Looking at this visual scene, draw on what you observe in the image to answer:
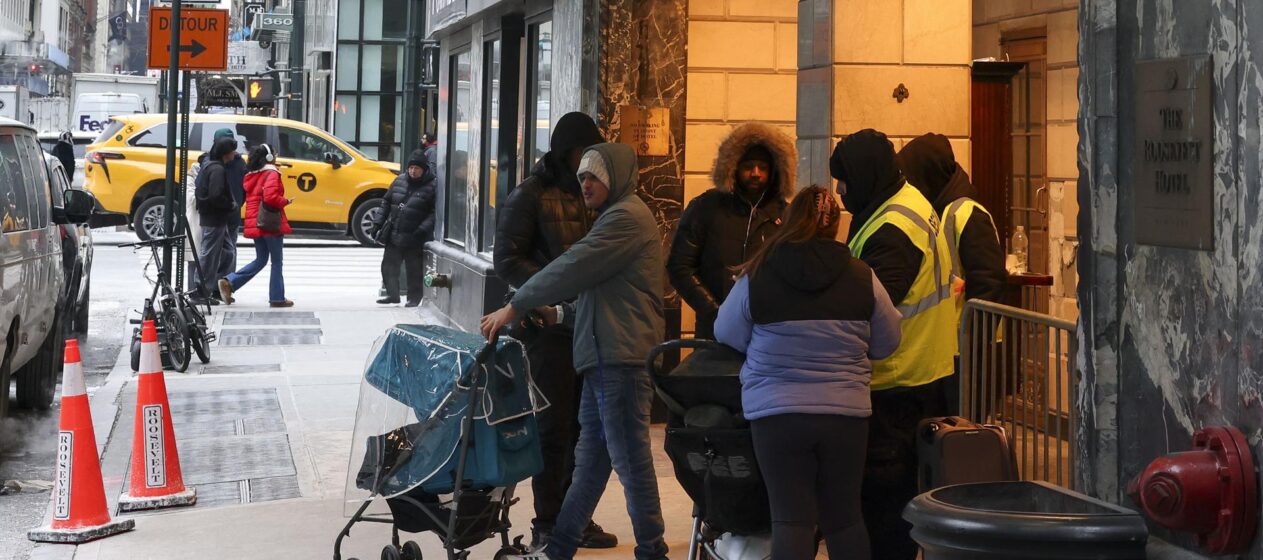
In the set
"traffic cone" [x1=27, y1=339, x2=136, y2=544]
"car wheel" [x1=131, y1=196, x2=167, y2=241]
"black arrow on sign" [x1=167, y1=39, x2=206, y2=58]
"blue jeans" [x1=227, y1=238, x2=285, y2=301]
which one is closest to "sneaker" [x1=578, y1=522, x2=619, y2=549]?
"traffic cone" [x1=27, y1=339, x2=136, y2=544]

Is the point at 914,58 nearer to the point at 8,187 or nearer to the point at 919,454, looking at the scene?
the point at 919,454

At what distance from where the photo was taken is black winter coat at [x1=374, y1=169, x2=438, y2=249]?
17156mm

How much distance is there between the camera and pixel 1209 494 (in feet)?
10.8

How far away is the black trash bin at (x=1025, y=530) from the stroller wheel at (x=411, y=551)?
9.27ft

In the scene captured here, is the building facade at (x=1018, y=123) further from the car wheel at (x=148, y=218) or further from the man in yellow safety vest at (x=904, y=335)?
the car wheel at (x=148, y=218)

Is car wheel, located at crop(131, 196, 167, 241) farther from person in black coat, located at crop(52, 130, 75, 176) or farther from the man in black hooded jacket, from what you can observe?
the man in black hooded jacket

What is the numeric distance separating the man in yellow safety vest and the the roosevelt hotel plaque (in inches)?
53.3

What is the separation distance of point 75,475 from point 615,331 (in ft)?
9.52

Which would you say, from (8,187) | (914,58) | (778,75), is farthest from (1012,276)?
(8,187)

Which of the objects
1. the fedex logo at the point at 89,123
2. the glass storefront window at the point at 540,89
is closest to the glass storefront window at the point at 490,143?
the glass storefront window at the point at 540,89

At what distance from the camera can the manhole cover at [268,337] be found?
1429cm

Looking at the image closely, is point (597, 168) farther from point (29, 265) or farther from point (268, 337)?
point (268, 337)

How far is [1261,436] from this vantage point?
11.2ft

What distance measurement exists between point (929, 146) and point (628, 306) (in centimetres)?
168
